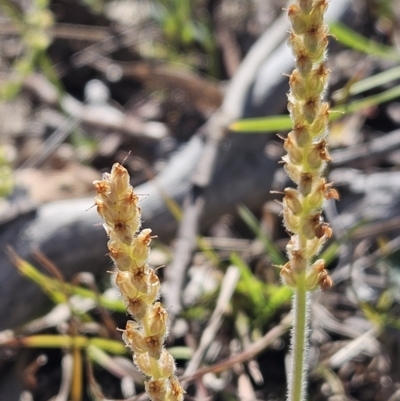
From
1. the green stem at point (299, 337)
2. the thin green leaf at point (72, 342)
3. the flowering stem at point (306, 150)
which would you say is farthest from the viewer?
the thin green leaf at point (72, 342)

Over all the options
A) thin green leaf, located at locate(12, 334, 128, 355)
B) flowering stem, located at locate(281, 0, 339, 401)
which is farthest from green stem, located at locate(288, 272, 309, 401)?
thin green leaf, located at locate(12, 334, 128, 355)

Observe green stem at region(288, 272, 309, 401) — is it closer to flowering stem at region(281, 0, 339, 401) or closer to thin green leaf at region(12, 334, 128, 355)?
flowering stem at region(281, 0, 339, 401)

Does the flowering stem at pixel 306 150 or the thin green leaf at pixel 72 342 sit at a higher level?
the thin green leaf at pixel 72 342

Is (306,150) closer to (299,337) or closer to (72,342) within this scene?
(299,337)

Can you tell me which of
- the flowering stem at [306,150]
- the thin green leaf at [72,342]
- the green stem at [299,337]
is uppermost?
the thin green leaf at [72,342]

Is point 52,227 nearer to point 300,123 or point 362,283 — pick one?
point 362,283

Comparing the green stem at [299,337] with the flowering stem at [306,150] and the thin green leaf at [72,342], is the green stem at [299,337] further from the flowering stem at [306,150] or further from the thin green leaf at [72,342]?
the thin green leaf at [72,342]

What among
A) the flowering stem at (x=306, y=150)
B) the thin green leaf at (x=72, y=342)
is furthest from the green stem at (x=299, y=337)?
the thin green leaf at (x=72, y=342)

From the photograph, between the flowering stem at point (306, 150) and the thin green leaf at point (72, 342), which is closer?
the flowering stem at point (306, 150)

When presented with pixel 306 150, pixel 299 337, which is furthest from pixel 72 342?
pixel 306 150
